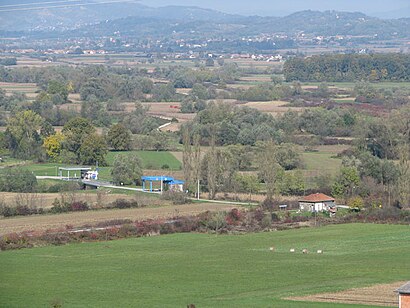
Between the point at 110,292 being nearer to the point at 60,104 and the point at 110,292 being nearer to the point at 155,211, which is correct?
the point at 155,211

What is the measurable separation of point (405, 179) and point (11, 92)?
128 feet

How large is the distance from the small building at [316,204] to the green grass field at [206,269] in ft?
11.4

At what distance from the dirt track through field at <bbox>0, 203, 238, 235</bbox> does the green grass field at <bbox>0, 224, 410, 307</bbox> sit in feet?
7.54

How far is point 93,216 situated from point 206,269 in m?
8.67

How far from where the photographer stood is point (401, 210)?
30.9 m

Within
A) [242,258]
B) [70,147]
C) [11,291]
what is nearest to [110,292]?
[11,291]

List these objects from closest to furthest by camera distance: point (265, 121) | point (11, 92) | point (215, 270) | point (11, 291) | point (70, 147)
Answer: point (11, 291) < point (215, 270) < point (70, 147) < point (265, 121) < point (11, 92)

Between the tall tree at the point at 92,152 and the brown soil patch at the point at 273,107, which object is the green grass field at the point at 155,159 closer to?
the tall tree at the point at 92,152

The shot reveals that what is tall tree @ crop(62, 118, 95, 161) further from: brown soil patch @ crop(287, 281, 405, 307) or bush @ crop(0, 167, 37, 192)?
brown soil patch @ crop(287, 281, 405, 307)

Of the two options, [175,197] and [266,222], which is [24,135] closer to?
[175,197]

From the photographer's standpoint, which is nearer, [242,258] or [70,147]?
[242,258]

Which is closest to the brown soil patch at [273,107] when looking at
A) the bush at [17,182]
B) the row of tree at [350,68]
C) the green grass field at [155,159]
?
the green grass field at [155,159]

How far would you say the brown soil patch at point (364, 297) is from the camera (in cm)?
1650

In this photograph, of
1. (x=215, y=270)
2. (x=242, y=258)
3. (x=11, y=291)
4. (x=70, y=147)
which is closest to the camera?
(x=11, y=291)
